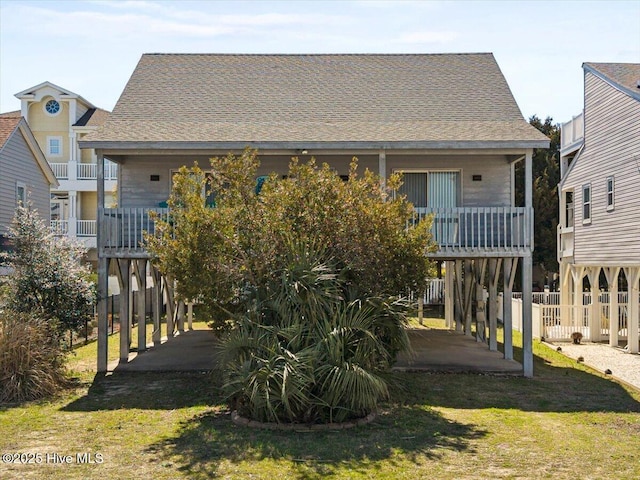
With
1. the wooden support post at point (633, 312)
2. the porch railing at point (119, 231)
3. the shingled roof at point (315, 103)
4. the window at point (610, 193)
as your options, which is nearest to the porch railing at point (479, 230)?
the shingled roof at point (315, 103)

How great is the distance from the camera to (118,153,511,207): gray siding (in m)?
18.3

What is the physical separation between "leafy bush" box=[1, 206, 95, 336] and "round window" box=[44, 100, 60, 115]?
23.5 metres

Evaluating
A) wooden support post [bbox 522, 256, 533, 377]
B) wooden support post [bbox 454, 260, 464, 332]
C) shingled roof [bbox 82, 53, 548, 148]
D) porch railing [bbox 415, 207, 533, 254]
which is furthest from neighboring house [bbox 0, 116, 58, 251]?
wooden support post [bbox 522, 256, 533, 377]

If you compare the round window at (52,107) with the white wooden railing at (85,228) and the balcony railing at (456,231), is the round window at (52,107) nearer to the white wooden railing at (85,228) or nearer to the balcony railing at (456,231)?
the white wooden railing at (85,228)

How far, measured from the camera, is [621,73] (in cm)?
2244

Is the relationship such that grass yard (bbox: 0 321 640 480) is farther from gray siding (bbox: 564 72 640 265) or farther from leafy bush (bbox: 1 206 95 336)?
gray siding (bbox: 564 72 640 265)

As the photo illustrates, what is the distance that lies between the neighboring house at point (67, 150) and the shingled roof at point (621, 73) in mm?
23553

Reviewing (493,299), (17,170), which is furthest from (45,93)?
(493,299)

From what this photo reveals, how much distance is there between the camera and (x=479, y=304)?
67.8ft

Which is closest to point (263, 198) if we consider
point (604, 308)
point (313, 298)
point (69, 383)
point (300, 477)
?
A: point (313, 298)

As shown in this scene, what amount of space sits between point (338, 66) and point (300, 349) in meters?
12.7

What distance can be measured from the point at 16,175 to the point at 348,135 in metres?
14.8

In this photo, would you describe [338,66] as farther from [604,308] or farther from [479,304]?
[604,308]

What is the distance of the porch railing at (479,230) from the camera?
626 inches
